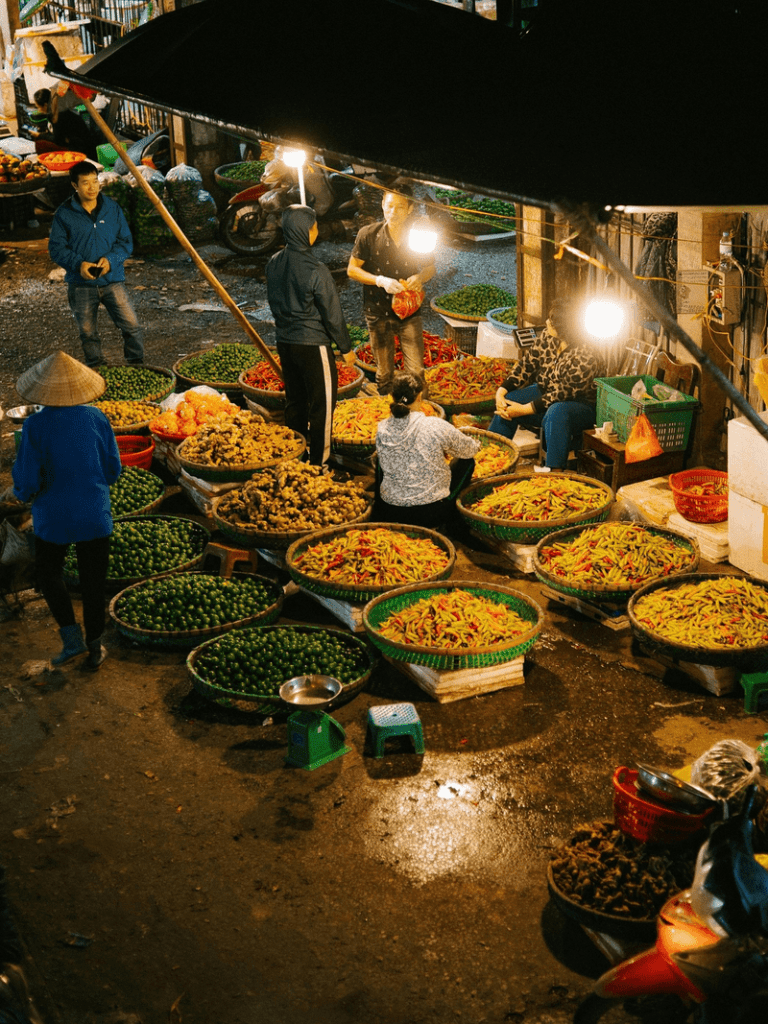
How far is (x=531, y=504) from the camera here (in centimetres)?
796

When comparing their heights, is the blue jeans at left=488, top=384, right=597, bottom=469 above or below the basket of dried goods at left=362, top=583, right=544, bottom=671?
above

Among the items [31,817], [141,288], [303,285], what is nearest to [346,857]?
[31,817]

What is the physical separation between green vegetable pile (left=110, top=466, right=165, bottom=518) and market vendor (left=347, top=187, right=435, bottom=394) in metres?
2.51

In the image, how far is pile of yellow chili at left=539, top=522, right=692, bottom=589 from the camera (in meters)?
6.97

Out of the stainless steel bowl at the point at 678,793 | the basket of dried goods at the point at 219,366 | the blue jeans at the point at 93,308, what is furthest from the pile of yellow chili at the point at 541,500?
the blue jeans at the point at 93,308

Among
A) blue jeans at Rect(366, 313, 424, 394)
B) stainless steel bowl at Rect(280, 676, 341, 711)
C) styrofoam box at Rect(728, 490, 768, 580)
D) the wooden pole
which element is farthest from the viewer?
blue jeans at Rect(366, 313, 424, 394)

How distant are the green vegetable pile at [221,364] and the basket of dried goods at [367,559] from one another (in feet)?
13.2

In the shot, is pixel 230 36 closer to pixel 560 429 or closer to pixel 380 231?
pixel 560 429

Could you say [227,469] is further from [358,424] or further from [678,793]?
[678,793]

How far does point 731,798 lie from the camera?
171 inches

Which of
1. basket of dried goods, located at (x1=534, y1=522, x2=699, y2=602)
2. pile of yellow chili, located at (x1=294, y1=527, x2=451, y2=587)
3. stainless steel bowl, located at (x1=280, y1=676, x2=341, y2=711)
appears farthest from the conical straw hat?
basket of dried goods, located at (x1=534, y1=522, x2=699, y2=602)

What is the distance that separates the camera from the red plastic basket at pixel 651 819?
4.20 m

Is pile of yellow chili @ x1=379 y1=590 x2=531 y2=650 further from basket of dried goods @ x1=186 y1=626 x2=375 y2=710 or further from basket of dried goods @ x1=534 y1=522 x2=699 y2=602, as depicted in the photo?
basket of dried goods @ x1=534 y1=522 x2=699 y2=602

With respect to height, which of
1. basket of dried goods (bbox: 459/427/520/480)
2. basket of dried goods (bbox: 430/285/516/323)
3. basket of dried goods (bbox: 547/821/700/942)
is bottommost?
basket of dried goods (bbox: 547/821/700/942)
